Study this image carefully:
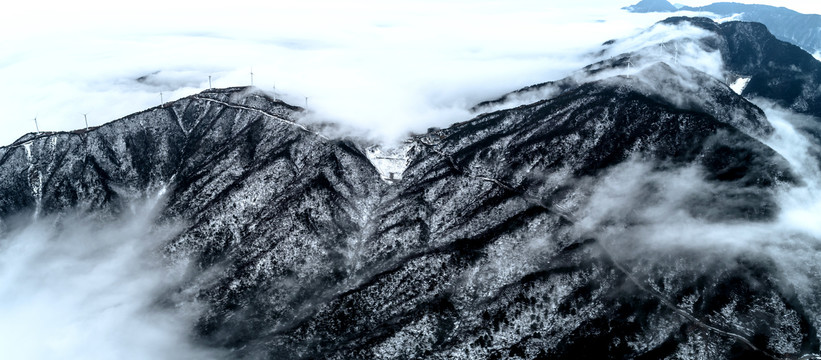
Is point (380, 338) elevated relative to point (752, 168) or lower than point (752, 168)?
lower

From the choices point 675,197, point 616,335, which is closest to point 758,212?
point 675,197

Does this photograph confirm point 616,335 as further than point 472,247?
No

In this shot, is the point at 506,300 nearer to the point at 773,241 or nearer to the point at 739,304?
the point at 739,304

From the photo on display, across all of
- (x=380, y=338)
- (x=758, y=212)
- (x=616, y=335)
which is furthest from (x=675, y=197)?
(x=380, y=338)

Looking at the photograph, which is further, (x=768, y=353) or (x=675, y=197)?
(x=675, y=197)

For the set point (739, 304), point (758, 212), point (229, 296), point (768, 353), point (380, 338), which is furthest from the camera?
point (229, 296)

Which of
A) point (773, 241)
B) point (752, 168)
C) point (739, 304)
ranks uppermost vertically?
point (752, 168)

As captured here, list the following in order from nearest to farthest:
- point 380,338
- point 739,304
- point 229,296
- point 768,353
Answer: point 768,353, point 739,304, point 380,338, point 229,296

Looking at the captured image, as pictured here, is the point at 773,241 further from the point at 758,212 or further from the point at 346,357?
the point at 346,357

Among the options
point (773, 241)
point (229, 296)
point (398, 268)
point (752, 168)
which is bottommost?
point (229, 296)

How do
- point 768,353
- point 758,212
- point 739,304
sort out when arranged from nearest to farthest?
1. point 768,353
2. point 739,304
3. point 758,212
